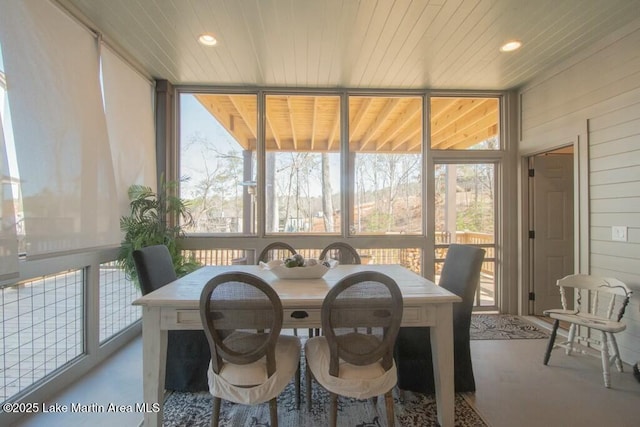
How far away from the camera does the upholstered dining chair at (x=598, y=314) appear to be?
236 cm

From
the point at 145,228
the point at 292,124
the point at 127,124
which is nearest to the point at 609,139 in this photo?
the point at 292,124

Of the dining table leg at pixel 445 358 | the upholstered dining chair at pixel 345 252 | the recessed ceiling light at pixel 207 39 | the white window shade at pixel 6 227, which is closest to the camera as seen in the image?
the white window shade at pixel 6 227

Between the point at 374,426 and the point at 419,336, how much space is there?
63 centimetres

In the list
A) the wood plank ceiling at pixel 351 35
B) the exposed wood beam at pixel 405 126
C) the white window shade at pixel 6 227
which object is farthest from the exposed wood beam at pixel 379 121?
the white window shade at pixel 6 227

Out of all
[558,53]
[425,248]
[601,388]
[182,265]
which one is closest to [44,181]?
[182,265]

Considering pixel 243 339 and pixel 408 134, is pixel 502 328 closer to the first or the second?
pixel 408 134

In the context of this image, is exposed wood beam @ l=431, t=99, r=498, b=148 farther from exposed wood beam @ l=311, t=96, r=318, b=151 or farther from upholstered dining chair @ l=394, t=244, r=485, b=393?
A: upholstered dining chair @ l=394, t=244, r=485, b=393

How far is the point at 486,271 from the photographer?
13.5 feet

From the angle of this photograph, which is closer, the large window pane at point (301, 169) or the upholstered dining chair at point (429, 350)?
the upholstered dining chair at point (429, 350)

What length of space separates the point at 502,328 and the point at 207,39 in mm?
4233

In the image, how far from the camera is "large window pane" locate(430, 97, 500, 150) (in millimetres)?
4046

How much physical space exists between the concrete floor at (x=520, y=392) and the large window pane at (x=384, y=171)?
1.77m

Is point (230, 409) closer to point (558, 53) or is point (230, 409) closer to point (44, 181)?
point (44, 181)

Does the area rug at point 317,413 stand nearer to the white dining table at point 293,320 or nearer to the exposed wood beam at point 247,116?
the white dining table at point 293,320
